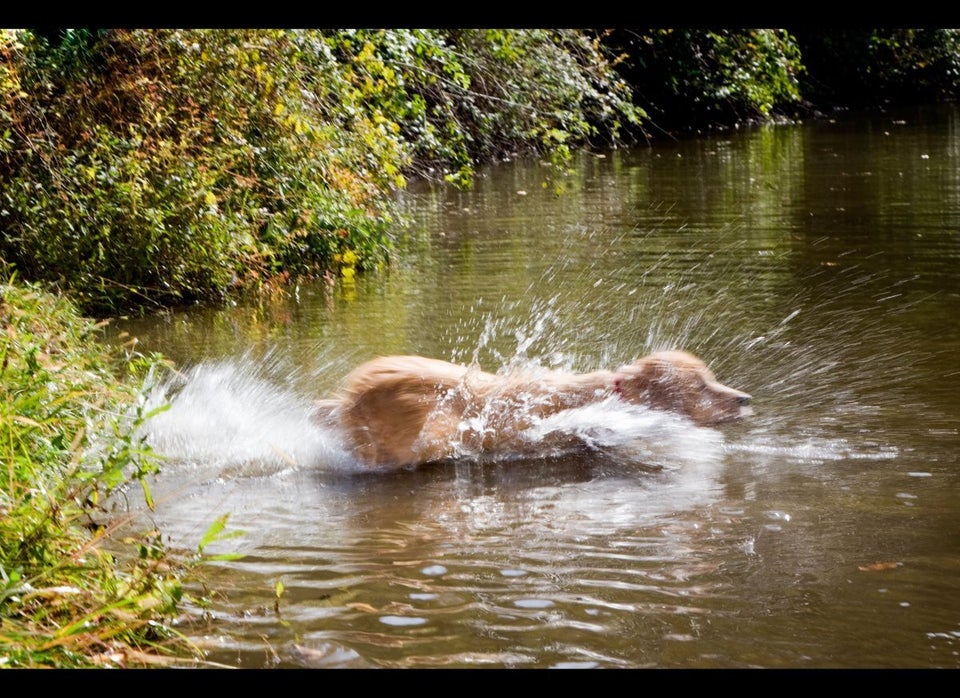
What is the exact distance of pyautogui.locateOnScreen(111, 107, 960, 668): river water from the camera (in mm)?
4004

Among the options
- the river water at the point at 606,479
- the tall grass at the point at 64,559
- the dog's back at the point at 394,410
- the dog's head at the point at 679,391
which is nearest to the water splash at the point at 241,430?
the river water at the point at 606,479

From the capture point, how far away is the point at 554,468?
20.5 feet

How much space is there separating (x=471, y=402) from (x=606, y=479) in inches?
34.0

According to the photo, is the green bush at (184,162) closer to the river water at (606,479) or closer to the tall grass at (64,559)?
the river water at (606,479)

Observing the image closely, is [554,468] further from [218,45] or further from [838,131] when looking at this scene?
[838,131]

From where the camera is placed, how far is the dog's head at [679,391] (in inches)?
250

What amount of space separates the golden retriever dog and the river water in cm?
12

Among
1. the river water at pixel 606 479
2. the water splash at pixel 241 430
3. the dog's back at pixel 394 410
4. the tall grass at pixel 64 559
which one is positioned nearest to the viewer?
the tall grass at pixel 64 559

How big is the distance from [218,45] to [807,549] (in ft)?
25.2

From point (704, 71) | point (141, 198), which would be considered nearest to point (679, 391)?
point (141, 198)

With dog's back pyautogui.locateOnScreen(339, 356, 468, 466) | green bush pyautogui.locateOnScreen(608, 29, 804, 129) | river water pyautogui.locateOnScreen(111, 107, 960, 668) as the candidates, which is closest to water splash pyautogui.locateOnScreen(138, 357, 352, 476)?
river water pyautogui.locateOnScreen(111, 107, 960, 668)

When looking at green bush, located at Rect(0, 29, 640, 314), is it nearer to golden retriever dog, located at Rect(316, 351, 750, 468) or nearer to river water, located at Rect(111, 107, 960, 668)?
river water, located at Rect(111, 107, 960, 668)

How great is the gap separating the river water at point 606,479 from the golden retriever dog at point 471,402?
123mm
